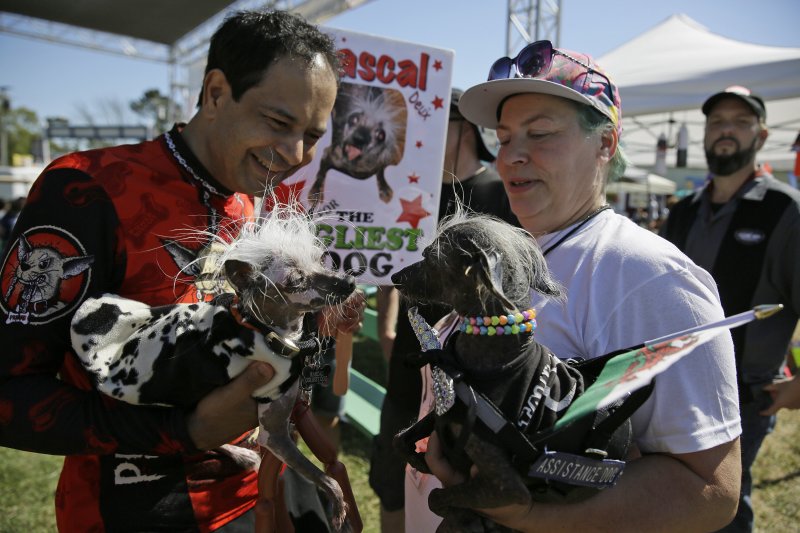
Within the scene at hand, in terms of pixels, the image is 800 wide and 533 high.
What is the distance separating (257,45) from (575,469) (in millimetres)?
1445

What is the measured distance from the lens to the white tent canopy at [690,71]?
655cm

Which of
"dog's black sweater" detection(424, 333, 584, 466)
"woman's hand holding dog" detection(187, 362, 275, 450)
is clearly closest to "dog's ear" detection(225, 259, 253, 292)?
"woman's hand holding dog" detection(187, 362, 275, 450)

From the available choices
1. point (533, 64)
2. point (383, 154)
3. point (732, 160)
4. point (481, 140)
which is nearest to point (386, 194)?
point (383, 154)

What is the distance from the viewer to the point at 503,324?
1192mm

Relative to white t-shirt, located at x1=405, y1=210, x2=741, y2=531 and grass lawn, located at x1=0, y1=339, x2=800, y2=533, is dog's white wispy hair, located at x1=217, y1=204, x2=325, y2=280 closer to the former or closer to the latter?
white t-shirt, located at x1=405, y1=210, x2=741, y2=531

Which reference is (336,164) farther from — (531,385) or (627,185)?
(627,185)

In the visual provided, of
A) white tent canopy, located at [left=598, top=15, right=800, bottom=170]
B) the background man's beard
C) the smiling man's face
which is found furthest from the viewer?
white tent canopy, located at [left=598, top=15, right=800, bottom=170]

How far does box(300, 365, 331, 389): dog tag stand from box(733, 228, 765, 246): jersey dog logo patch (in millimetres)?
2912

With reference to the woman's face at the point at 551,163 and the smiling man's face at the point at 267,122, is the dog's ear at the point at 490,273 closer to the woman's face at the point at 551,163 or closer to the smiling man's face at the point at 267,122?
the woman's face at the point at 551,163

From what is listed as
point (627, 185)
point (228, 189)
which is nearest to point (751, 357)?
point (228, 189)

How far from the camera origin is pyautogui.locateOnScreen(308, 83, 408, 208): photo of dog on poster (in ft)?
9.14

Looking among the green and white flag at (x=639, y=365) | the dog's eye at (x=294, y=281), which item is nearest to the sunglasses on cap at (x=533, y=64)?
the green and white flag at (x=639, y=365)

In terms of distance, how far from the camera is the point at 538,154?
5.42ft

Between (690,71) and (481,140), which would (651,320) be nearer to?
(481,140)
